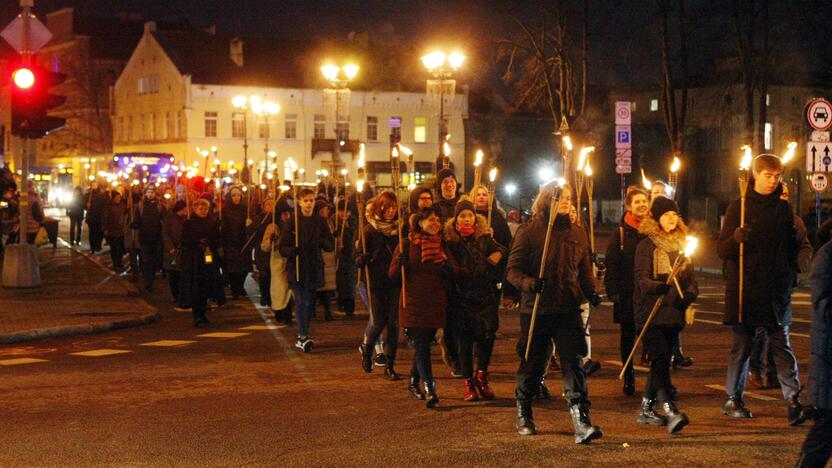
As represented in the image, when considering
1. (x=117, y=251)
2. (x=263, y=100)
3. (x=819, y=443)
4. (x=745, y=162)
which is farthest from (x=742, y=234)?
(x=263, y=100)

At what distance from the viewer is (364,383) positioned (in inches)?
426

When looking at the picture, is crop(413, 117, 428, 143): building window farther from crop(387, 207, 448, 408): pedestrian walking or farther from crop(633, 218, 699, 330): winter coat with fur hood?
crop(633, 218, 699, 330): winter coat with fur hood

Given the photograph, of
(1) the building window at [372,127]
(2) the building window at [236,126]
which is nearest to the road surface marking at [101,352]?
(2) the building window at [236,126]

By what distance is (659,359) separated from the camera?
848 centimetres

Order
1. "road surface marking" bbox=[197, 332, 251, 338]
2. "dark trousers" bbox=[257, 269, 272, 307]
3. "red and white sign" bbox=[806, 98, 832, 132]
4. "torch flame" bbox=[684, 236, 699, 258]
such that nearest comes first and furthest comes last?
"torch flame" bbox=[684, 236, 699, 258], "road surface marking" bbox=[197, 332, 251, 338], "dark trousers" bbox=[257, 269, 272, 307], "red and white sign" bbox=[806, 98, 832, 132]

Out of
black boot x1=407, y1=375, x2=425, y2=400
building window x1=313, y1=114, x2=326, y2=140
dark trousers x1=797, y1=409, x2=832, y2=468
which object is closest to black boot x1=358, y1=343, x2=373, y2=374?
black boot x1=407, y1=375, x2=425, y2=400

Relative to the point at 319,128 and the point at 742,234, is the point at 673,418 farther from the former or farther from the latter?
the point at 319,128

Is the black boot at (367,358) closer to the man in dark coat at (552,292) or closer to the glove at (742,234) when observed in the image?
the man in dark coat at (552,292)

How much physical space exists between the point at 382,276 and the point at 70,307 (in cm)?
798

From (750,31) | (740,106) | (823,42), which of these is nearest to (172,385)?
(823,42)

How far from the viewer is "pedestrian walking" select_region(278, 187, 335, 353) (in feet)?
42.7

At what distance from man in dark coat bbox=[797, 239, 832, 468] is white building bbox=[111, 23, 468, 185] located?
6471 cm

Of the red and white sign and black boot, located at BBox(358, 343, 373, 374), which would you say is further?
the red and white sign

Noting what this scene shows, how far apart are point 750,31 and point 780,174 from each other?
29.3 m
